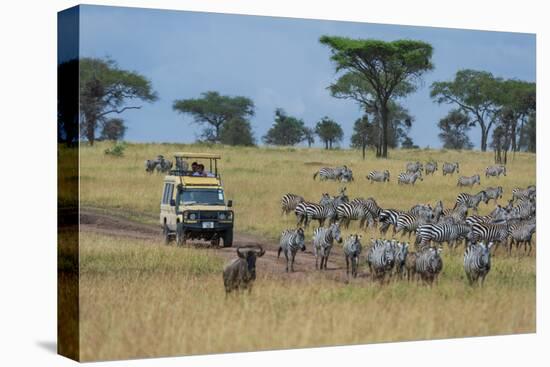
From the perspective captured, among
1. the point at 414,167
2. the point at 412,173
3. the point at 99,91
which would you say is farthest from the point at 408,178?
the point at 99,91

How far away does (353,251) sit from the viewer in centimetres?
1841

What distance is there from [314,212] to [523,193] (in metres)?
3.86

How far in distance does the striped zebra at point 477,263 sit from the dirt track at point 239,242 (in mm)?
2170

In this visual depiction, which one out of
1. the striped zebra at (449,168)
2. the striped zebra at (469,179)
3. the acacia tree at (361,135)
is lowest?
the striped zebra at (469,179)

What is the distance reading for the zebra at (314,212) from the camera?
18.3 meters

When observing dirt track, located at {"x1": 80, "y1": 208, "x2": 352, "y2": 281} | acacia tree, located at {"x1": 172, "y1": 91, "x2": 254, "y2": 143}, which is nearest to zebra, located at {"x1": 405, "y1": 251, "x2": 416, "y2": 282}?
dirt track, located at {"x1": 80, "y1": 208, "x2": 352, "y2": 281}

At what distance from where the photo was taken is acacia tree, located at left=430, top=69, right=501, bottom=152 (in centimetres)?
1941

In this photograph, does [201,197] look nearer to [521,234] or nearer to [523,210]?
[521,234]

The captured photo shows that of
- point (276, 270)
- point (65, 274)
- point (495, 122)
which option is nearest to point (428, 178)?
point (495, 122)

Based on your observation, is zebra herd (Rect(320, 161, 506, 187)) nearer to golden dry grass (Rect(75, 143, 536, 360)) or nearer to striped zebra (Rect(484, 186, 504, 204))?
golden dry grass (Rect(75, 143, 536, 360))

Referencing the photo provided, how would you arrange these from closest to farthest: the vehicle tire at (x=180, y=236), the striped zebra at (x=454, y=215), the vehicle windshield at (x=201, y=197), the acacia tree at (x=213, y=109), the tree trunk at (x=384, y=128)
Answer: the acacia tree at (x=213, y=109)
the vehicle tire at (x=180, y=236)
the vehicle windshield at (x=201, y=197)
the tree trunk at (x=384, y=128)
the striped zebra at (x=454, y=215)

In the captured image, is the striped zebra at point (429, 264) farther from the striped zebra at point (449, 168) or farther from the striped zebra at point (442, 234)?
the striped zebra at point (449, 168)

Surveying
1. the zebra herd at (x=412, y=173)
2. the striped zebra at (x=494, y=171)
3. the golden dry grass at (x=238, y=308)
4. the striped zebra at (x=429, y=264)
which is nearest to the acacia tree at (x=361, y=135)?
the zebra herd at (x=412, y=173)

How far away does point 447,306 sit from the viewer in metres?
18.6
